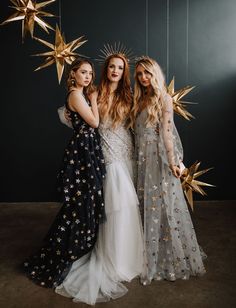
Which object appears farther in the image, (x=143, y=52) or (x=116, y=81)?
(x=143, y=52)

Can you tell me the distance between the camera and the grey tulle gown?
2777 millimetres

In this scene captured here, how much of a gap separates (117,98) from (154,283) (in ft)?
5.00

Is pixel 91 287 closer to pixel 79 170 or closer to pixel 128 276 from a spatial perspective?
pixel 128 276

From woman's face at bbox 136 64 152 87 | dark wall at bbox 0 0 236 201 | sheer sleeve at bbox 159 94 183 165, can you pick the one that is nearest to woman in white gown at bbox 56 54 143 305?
woman's face at bbox 136 64 152 87

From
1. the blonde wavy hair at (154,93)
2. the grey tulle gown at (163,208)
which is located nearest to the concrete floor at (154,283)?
the grey tulle gown at (163,208)

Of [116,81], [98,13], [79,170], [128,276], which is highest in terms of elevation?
[98,13]

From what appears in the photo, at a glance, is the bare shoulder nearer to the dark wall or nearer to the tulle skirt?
the tulle skirt

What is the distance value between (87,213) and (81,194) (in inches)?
6.2

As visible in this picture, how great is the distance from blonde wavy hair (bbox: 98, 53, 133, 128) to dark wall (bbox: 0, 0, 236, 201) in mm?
1825

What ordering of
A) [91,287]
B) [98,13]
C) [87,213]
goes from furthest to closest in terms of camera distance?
1. [98,13]
2. [87,213]
3. [91,287]

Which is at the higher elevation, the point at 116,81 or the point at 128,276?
the point at 116,81

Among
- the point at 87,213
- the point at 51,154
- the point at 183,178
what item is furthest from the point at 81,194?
the point at 51,154

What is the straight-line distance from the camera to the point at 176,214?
2.85 m

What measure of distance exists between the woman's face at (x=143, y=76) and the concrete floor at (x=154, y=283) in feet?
5.23
